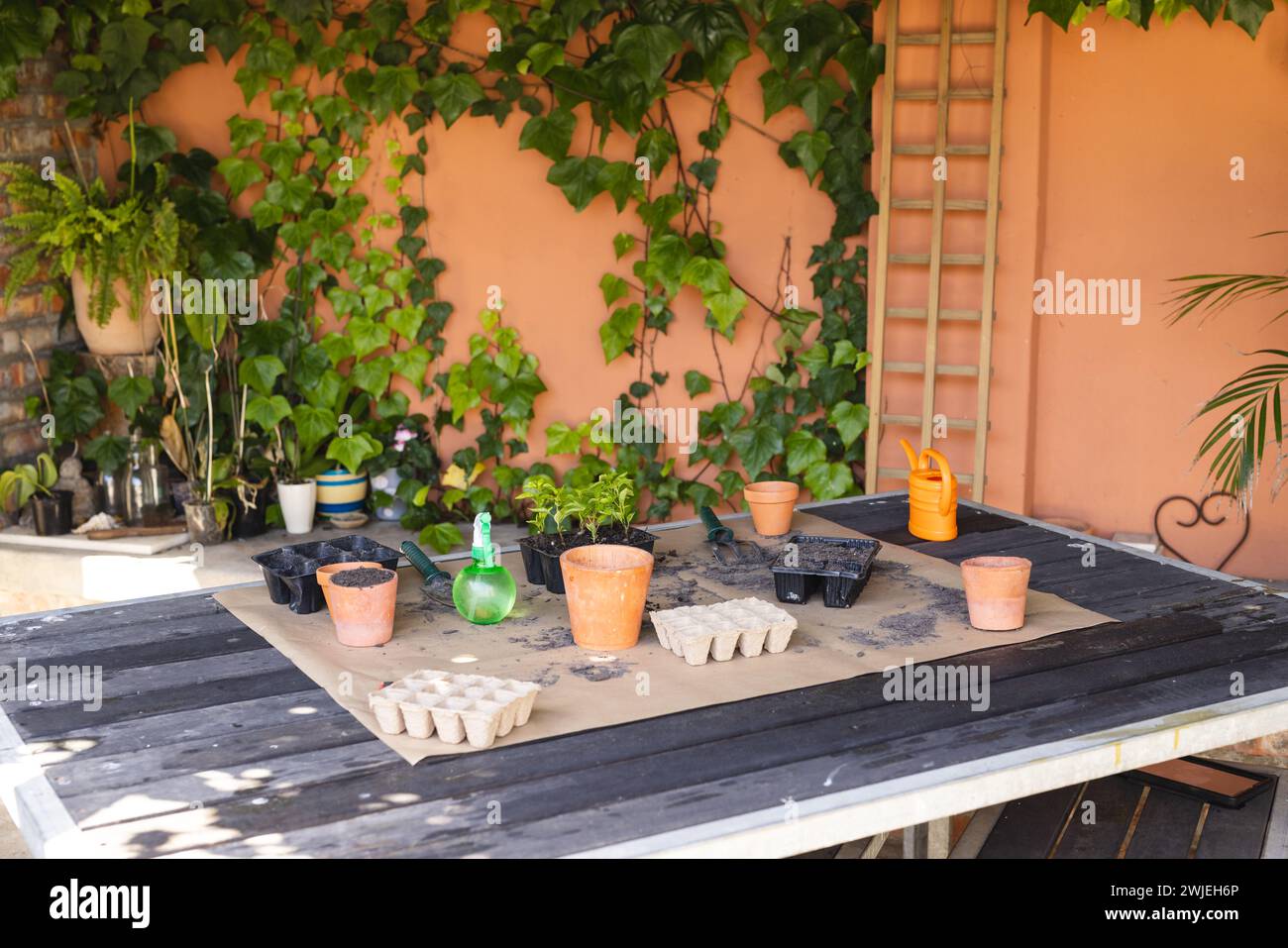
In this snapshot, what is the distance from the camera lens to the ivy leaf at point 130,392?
16.7 ft

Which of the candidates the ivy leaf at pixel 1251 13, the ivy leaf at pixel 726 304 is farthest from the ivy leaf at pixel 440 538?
the ivy leaf at pixel 1251 13

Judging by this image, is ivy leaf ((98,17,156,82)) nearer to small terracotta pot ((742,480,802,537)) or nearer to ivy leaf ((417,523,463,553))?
ivy leaf ((417,523,463,553))

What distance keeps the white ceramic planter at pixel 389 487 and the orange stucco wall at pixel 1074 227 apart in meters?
1.04

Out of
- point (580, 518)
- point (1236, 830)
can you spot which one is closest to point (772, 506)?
point (580, 518)

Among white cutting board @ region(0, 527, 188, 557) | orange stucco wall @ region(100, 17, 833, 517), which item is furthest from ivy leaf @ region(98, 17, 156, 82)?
white cutting board @ region(0, 527, 188, 557)

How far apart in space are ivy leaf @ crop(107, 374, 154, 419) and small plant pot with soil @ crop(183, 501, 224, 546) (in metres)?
0.44

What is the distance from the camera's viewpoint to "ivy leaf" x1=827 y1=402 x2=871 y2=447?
488 centimetres

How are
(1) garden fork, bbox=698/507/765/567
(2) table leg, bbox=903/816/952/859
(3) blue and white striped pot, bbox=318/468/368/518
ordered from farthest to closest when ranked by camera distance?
(3) blue and white striped pot, bbox=318/468/368/518, (2) table leg, bbox=903/816/952/859, (1) garden fork, bbox=698/507/765/567

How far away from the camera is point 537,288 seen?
17.2ft

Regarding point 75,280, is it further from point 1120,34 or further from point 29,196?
point 1120,34

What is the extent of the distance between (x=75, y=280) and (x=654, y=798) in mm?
4033

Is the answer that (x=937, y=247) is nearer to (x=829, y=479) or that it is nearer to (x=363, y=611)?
(x=829, y=479)

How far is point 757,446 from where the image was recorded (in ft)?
16.4

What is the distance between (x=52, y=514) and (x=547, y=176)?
215 cm
